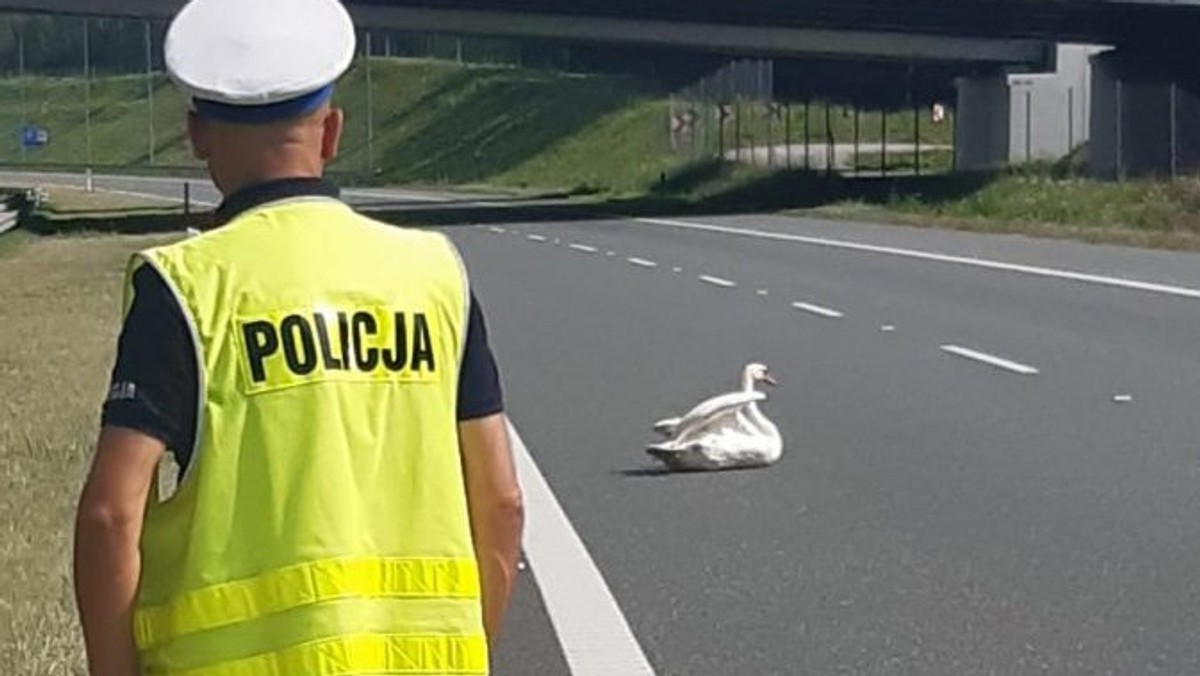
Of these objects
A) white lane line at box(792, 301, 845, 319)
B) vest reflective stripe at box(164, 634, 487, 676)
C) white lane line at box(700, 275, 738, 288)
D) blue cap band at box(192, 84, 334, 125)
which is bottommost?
white lane line at box(700, 275, 738, 288)

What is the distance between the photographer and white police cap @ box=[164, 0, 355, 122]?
3.37 meters

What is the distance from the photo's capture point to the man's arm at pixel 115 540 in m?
3.29

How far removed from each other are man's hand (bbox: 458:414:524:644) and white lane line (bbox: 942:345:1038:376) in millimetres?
14058

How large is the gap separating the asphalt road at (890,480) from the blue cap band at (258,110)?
14.7ft

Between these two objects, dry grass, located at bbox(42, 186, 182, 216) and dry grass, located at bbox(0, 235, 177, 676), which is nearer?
dry grass, located at bbox(0, 235, 177, 676)

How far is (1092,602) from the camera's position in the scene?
8.72 meters

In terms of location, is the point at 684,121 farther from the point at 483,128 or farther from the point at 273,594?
the point at 273,594

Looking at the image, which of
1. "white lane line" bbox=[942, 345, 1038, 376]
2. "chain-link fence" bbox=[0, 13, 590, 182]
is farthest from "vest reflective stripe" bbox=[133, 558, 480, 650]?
"chain-link fence" bbox=[0, 13, 590, 182]

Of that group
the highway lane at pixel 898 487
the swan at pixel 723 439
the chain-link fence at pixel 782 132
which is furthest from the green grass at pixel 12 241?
the swan at pixel 723 439

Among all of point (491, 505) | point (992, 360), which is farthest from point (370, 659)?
point (992, 360)

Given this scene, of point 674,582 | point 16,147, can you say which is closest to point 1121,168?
point 674,582

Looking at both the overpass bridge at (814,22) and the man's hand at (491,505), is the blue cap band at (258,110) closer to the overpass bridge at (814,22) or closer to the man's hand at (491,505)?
the man's hand at (491,505)

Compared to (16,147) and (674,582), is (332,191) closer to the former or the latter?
(674,582)

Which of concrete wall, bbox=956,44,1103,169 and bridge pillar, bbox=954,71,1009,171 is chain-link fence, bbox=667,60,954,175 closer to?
bridge pillar, bbox=954,71,1009,171
